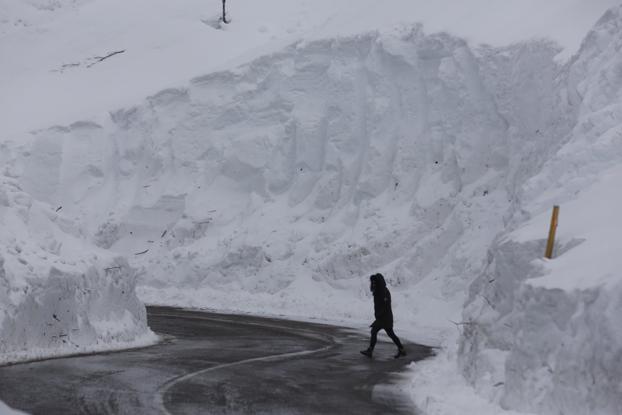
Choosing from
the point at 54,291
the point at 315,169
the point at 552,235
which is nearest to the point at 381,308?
the point at 54,291

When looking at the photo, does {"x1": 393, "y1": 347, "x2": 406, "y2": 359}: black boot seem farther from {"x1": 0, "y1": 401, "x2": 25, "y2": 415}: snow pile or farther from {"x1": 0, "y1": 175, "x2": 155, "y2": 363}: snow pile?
{"x1": 0, "y1": 401, "x2": 25, "y2": 415}: snow pile

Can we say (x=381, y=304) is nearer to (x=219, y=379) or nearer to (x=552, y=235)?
(x=219, y=379)

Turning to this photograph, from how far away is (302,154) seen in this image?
114ft

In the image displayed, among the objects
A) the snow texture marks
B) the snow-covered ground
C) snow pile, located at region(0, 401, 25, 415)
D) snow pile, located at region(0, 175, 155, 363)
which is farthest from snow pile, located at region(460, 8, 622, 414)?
the snow texture marks

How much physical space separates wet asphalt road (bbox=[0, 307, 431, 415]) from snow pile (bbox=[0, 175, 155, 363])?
78cm

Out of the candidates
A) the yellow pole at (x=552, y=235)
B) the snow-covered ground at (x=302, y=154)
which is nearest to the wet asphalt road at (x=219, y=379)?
the snow-covered ground at (x=302, y=154)

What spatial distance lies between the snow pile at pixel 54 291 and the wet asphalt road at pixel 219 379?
2.57ft

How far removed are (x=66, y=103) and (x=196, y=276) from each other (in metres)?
13.0

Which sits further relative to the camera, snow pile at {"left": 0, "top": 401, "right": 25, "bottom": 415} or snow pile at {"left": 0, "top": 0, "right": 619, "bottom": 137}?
snow pile at {"left": 0, "top": 0, "right": 619, "bottom": 137}

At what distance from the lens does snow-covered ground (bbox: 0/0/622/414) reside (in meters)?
16.2

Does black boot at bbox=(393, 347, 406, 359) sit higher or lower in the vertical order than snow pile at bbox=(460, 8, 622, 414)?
lower

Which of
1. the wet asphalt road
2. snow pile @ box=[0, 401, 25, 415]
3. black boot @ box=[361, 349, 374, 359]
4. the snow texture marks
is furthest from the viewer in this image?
the snow texture marks

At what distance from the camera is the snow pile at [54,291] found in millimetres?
13617

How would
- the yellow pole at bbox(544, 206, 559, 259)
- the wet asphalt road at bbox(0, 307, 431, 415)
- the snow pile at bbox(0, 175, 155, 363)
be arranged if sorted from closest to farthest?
1. the wet asphalt road at bbox(0, 307, 431, 415)
2. the yellow pole at bbox(544, 206, 559, 259)
3. the snow pile at bbox(0, 175, 155, 363)
